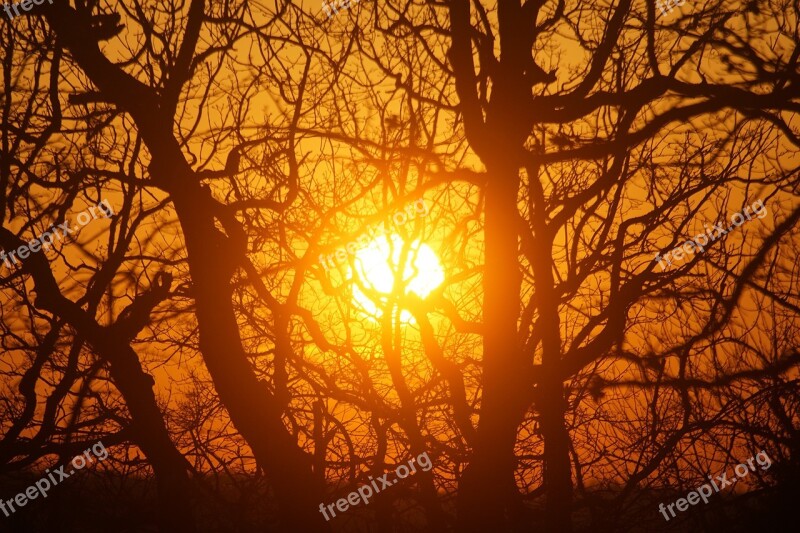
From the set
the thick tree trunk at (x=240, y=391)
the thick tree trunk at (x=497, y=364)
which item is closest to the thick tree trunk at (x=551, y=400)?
the thick tree trunk at (x=497, y=364)

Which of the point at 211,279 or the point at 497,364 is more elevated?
the point at 211,279

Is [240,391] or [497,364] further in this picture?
[240,391]

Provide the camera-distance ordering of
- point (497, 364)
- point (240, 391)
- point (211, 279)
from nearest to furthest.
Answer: point (497, 364) < point (240, 391) < point (211, 279)

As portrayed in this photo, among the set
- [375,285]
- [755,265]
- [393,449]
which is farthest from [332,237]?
[755,265]

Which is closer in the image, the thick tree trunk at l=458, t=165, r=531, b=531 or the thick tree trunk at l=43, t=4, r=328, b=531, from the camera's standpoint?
the thick tree trunk at l=458, t=165, r=531, b=531

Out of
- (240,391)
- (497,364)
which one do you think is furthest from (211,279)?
(497,364)

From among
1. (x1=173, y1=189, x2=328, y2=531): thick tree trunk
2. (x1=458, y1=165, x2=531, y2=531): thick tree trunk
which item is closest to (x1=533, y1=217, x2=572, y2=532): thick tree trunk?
(x1=458, y1=165, x2=531, y2=531): thick tree trunk

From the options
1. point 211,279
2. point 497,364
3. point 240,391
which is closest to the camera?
point 497,364

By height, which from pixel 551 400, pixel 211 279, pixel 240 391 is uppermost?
pixel 211 279

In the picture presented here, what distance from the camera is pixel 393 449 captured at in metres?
9.23

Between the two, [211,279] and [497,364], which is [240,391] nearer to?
[211,279]

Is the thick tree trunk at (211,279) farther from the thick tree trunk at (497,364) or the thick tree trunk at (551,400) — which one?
the thick tree trunk at (551,400)

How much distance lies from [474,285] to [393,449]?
2.33m

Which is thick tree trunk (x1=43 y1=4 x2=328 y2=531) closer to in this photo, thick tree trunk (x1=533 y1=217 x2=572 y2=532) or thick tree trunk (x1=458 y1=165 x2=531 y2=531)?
thick tree trunk (x1=458 y1=165 x2=531 y2=531)
